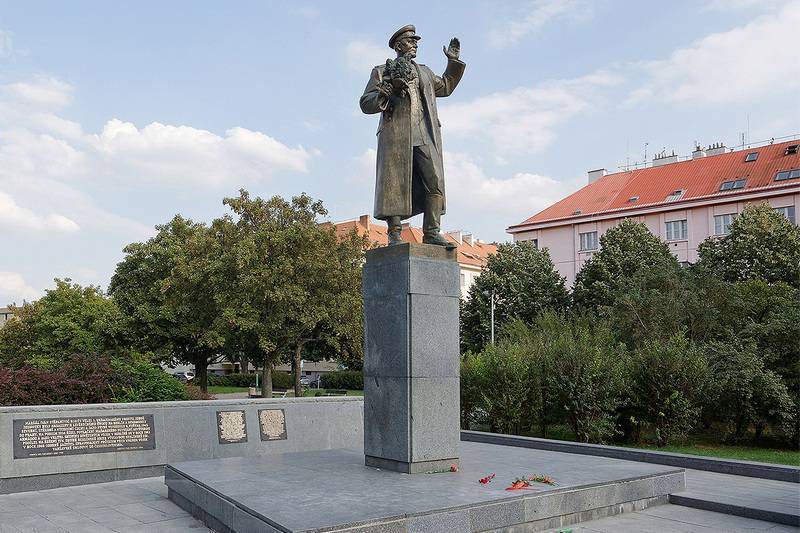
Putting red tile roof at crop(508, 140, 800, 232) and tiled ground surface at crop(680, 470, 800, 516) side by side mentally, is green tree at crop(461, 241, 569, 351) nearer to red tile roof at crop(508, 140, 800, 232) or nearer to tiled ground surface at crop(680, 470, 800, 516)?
red tile roof at crop(508, 140, 800, 232)

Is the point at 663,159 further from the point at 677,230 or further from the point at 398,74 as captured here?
the point at 398,74

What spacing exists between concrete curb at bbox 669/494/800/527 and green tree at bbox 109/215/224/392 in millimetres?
22369

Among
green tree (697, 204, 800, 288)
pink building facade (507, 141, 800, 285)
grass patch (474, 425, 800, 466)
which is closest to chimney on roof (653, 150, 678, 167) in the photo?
pink building facade (507, 141, 800, 285)

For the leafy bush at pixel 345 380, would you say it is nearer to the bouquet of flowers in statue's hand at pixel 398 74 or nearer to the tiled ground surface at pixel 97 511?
the tiled ground surface at pixel 97 511

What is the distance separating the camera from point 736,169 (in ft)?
147

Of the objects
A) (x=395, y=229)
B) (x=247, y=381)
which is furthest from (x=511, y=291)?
(x=395, y=229)

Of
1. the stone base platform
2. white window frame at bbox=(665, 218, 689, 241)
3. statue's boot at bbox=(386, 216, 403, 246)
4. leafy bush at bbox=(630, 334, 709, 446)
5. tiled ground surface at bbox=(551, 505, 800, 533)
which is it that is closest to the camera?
the stone base platform

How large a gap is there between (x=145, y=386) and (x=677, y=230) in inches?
1545

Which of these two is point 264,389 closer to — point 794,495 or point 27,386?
point 27,386

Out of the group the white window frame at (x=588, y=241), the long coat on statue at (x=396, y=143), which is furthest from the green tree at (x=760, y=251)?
the long coat on statue at (x=396, y=143)

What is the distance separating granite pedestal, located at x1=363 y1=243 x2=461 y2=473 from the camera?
306 inches

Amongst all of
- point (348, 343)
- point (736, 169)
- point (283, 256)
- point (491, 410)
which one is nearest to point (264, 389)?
point (348, 343)

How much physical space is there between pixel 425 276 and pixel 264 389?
21.5m

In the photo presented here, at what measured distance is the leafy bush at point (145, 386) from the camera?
496 inches
